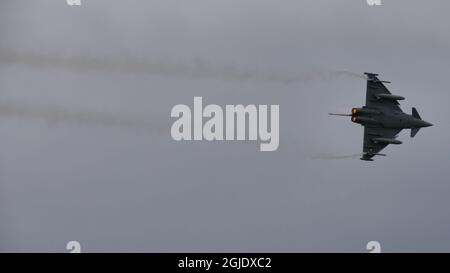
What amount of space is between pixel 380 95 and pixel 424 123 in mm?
2509

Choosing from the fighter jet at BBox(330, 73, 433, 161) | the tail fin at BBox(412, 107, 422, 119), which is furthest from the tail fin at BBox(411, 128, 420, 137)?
the tail fin at BBox(412, 107, 422, 119)

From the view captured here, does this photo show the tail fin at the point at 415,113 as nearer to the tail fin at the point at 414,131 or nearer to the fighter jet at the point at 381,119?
the fighter jet at the point at 381,119

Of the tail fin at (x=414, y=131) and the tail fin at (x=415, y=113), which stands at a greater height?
the tail fin at (x=415, y=113)

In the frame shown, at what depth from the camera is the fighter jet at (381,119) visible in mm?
58438

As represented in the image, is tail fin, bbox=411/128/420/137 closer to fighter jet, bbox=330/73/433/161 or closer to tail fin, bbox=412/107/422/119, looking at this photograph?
fighter jet, bbox=330/73/433/161

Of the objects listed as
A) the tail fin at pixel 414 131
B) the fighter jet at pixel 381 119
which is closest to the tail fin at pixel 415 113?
the fighter jet at pixel 381 119

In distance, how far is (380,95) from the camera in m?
59.1

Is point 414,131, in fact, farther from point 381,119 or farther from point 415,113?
point 381,119

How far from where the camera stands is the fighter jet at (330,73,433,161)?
192 ft
